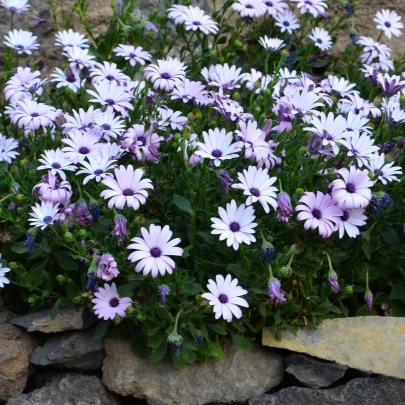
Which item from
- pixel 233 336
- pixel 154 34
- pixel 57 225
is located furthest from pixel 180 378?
pixel 154 34

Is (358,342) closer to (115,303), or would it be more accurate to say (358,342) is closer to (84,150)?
(115,303)

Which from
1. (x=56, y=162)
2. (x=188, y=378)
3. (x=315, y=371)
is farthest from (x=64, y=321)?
(x=315, y=371)

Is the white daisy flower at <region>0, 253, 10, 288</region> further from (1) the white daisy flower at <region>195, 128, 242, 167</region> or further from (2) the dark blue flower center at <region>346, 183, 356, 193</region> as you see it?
(2) the dark blue flower center at <region>346, 183, 356, 193</region>

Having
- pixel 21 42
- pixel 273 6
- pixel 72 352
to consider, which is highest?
pixel 273 6

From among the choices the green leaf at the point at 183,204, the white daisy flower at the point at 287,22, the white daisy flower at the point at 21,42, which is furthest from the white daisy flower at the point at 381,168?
the white daisy flower at the point at 21,42

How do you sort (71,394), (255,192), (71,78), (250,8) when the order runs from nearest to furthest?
(255,192), (71,394), (71,78), (250,8)

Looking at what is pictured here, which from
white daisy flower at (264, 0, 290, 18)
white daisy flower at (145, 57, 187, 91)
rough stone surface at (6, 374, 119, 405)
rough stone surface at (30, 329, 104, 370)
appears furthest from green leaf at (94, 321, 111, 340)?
white daisy flower at (264, 0, 290, 18)

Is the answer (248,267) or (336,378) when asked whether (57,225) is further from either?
(336,378)
